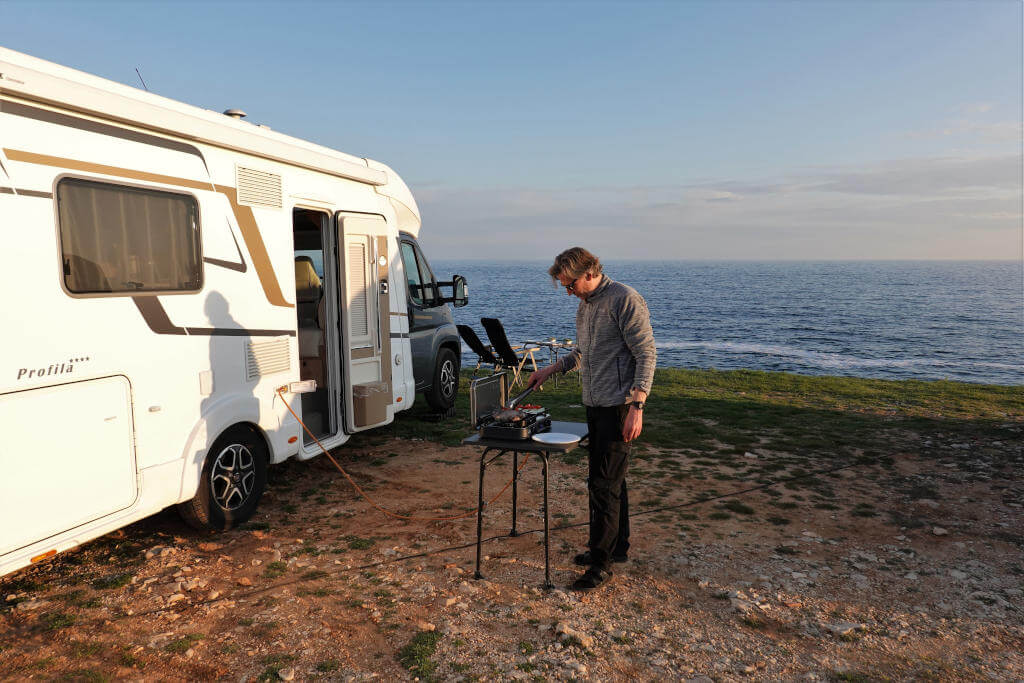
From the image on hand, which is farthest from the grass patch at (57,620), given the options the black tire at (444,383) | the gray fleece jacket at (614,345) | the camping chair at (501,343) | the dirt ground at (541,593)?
the camping chair at (501,343)

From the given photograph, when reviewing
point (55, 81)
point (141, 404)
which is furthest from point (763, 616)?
point (55, 81)

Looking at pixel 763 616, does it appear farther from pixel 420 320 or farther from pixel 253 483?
pixel 420 320

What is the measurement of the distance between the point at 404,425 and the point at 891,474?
5.53m

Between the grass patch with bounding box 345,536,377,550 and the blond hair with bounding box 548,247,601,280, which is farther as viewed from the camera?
the grass patch with bounding box 345,536,377,550

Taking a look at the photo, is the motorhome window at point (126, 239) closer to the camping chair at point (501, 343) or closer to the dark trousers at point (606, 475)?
the dark trousers at point (606, 475)

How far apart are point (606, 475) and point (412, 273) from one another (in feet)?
15.8

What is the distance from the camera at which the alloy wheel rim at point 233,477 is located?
474cm

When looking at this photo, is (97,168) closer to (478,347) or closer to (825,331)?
(478,347)

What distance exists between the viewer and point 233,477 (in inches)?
192

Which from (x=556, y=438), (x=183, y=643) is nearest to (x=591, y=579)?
(x=556, y=438)

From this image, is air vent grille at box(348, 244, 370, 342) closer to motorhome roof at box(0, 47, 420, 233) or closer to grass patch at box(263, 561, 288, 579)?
motorhome roof at box(0, 47, 420, 233)

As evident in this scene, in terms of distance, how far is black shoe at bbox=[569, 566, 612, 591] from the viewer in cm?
400

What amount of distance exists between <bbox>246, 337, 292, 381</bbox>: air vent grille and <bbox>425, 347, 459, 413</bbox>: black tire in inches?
134

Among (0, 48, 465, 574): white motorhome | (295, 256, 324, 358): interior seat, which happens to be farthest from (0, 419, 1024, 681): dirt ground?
(295, 256, 324, 358): interior seat
